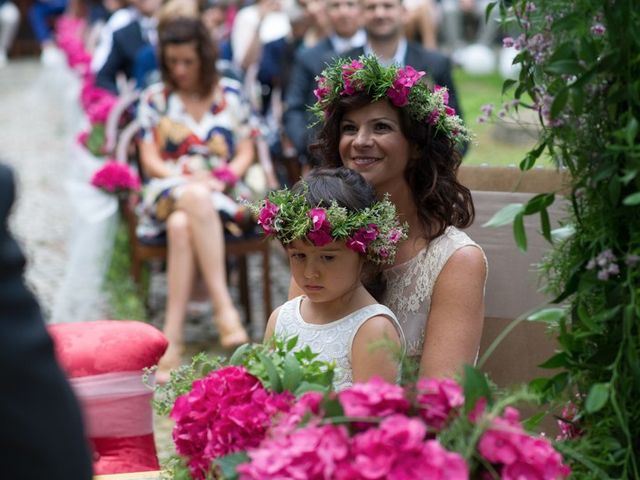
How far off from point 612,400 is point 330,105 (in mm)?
1349

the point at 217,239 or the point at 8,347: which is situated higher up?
the point at 8,347

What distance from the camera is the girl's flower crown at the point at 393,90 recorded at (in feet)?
10.1

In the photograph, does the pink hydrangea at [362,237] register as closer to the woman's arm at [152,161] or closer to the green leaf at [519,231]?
the green leaf at [519,231]

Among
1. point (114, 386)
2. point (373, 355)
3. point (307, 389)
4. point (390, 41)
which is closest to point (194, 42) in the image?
point (390, 41)

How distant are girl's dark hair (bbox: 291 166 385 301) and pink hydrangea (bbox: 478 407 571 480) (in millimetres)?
1127

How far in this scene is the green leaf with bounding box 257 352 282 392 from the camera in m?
2.14

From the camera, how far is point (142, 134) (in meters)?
6.78

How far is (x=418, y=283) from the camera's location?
314cm

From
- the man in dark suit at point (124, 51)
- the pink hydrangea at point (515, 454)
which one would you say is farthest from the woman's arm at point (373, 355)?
the man in dark suit at point (124, 51)

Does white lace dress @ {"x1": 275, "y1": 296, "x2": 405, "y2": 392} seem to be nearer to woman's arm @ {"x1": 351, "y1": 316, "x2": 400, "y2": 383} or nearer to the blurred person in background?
woman's arm @ {"x1": 351, "y1": 316, "x2": 400, "y2": 383}

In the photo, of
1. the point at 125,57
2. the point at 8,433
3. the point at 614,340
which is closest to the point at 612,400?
the point at 614,340

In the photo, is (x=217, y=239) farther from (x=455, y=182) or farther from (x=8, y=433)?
(x=8, y=433)

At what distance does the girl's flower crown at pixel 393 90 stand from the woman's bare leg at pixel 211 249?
3.43m

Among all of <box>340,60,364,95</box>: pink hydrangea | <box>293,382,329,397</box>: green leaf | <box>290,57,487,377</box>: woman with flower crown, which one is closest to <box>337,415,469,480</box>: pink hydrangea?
<box>293,382,329,397</box>: green leaf
